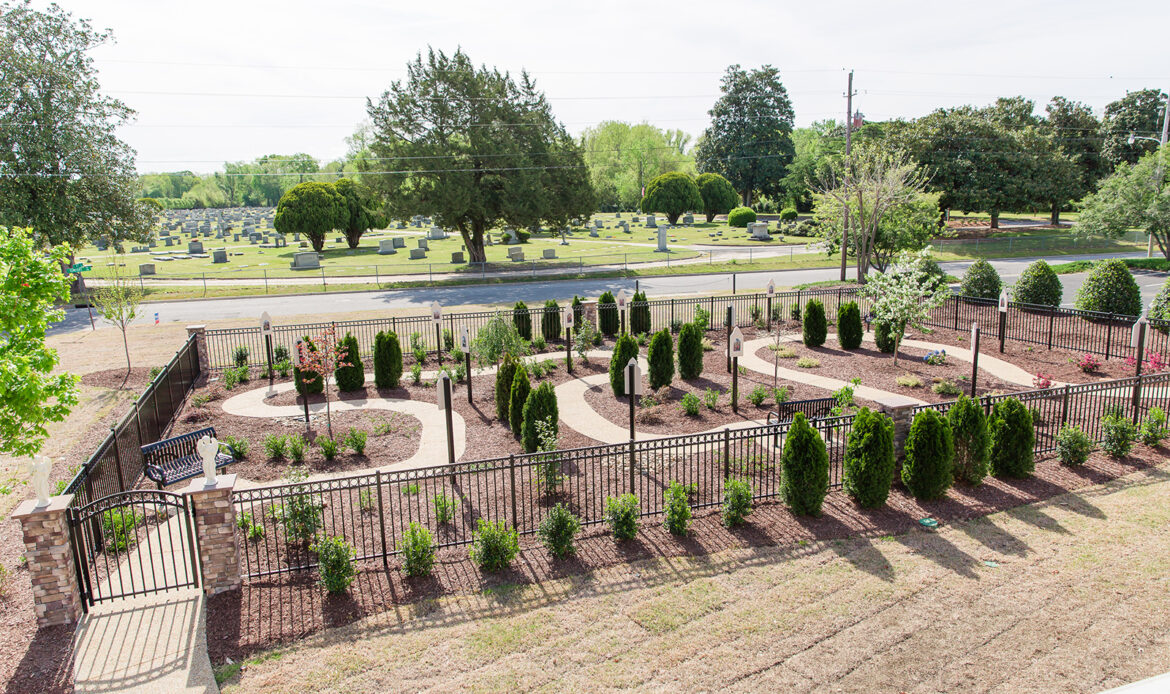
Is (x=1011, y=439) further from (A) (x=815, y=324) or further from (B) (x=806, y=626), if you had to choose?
(A) (x=815, y=324)

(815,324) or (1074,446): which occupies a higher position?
(815,324)

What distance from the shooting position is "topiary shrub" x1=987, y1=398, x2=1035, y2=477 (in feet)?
36.0

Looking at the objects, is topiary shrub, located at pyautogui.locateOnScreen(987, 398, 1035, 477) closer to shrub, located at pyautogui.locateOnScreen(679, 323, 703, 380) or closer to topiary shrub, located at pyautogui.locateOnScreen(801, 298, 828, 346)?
shrub, located at pyautogui.locateOnScreen(679, 323, 703, 380)

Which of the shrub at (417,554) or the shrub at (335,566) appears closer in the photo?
the shrub at (335,566)

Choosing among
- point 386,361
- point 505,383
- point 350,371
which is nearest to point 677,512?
point 505,383

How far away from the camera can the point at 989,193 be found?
50.3 m

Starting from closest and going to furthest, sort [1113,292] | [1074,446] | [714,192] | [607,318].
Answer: [1074,446], [1113,292], [607,318], [714,192]

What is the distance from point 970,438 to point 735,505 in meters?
3.81

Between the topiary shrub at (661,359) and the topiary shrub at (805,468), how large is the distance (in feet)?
21.6

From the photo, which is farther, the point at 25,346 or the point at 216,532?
the point at 25,346

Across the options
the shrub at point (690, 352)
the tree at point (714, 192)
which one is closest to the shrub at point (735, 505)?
the shrub at point (690, 352)

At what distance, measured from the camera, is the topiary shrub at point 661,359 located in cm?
1642

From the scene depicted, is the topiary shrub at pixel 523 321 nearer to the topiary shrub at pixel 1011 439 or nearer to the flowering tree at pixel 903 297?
the flowering tree at pixel 903 297

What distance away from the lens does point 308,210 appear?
48.4m
